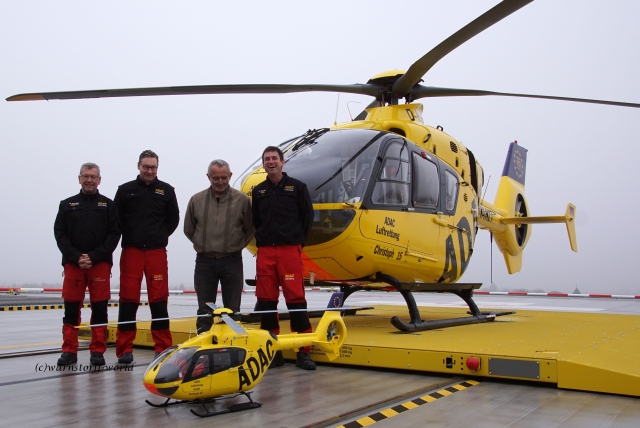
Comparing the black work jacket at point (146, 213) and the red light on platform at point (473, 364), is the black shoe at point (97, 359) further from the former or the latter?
the red light on platform at point (473, 364)

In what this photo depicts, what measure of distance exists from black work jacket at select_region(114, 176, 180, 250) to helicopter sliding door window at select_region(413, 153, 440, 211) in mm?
3006

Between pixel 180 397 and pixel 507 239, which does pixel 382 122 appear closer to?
pixel 507 239

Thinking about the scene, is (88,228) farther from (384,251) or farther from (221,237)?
(384,251)

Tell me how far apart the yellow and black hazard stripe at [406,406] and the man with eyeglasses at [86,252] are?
112 inches

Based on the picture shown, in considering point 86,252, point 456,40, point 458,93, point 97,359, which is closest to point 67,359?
point 97,359

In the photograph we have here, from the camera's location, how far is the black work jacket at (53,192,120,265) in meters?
5.31

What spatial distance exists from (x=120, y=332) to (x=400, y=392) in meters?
2.71

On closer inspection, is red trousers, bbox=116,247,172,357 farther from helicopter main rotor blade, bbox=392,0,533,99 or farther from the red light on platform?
helicopter main rotor blade, bbox=392,0,533,99

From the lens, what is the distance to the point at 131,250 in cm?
540

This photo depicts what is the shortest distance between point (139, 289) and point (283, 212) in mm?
1528

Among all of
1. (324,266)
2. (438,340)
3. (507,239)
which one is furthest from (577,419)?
(507,239)

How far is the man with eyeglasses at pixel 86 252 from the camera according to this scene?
5297 millimetres

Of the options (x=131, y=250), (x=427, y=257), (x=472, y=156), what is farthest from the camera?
(x=472, y=156)

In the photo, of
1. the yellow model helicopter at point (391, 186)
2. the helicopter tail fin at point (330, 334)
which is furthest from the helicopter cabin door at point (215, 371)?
the yellow model helicopter at point (391, 186)
